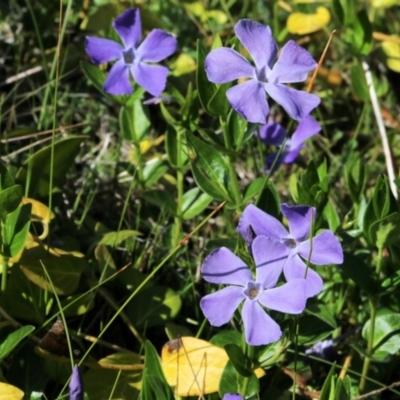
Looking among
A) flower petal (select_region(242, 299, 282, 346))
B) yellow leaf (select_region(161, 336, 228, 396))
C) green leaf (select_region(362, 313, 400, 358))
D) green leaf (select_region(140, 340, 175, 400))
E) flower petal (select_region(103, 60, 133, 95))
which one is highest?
flower petal (select_region(103, 60, 133, 95))

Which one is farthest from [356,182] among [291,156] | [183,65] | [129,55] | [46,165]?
[183,65]

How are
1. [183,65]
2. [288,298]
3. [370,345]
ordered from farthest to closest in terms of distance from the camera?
[183,65] → [370,345] → [288,298]

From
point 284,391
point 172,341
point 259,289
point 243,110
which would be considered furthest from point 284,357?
point 243,110

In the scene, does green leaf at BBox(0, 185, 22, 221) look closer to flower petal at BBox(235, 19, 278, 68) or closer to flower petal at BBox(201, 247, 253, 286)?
flower petal at BBox(201, 247, 253, 286)

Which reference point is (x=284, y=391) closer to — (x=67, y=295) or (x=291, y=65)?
(x=67, y=295)

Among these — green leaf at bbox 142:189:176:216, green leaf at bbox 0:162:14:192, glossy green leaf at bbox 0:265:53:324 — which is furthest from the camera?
green leaf at bbox 142:189:176:216

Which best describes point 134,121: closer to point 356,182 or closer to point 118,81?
point 118,81

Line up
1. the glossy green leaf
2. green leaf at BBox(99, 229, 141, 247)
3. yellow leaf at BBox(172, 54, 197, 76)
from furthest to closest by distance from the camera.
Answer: yellow leaf at BBox(172, 54, 197, 76)
green leaf at BBox(99, 229, 141, 247)
the glossy green leaf

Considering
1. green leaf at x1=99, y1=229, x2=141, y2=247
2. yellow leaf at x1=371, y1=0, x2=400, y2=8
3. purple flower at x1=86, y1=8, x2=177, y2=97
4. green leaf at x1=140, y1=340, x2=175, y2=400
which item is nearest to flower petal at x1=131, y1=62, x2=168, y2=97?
purple flower at x1=86, y1=8, x2=177, y2=97
